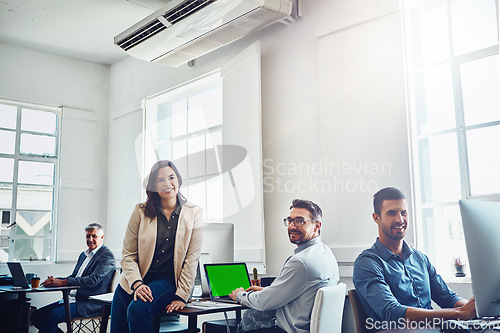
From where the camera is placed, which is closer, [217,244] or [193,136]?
[217,244]

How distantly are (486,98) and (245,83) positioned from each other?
88.4 inches

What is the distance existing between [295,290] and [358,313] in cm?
36

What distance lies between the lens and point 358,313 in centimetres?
269

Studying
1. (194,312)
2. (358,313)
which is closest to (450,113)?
(358,313)

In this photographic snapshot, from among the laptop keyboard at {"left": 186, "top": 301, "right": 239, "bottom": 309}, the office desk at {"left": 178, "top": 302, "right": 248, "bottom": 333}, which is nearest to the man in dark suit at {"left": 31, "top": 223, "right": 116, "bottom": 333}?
the laptop keyboard at {"left": 186, "top": 301, "right": 239, "bottom": 309}

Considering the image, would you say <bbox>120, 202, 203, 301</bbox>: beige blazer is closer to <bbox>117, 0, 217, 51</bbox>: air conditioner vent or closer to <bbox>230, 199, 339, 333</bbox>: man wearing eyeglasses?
<bbox>230, 199, 339, 333</bbox>: man wearing eyeglasses

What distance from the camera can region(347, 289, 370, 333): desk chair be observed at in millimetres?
2666

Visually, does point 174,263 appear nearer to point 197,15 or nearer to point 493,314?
point 493,314

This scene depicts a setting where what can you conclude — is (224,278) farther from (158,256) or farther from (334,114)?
(334,114)

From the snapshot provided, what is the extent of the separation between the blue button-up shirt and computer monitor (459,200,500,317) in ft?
2.79

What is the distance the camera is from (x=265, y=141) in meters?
4.75

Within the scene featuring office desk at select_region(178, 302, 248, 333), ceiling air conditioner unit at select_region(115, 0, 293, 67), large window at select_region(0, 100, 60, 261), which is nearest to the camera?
office desk at select_region(178, 302, 248, 333)

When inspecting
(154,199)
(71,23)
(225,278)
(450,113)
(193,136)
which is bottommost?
(225,278)

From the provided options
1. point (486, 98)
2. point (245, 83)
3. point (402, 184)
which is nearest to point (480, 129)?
point (486, 98)
